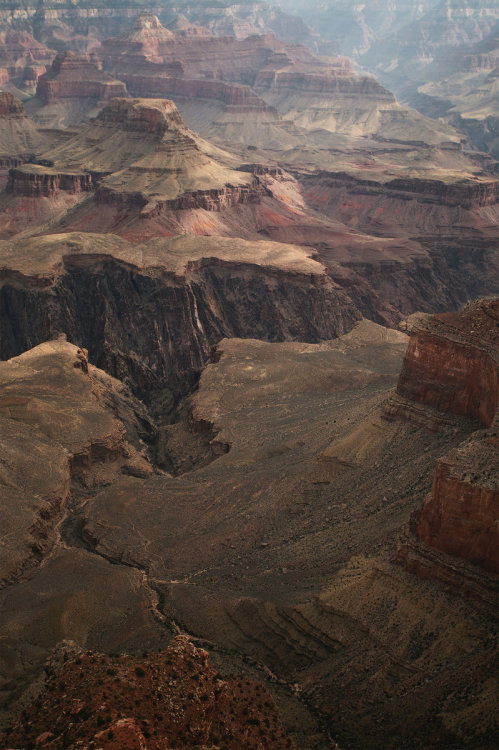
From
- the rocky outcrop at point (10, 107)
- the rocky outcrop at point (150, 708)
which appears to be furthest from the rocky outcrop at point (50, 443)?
the rocky outcrop at point (10, 107)

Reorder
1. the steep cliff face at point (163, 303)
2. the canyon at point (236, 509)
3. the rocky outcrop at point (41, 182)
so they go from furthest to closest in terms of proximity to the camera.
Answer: the rocky outcrop at point (41, 182), the steep cliff face at point (163, 303), the canyon at point (236, 509)

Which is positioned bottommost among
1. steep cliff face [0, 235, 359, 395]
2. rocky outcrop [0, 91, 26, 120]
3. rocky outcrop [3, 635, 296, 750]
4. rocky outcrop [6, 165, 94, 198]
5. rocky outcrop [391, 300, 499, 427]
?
steep cliff face [0, 235, 359, 395]

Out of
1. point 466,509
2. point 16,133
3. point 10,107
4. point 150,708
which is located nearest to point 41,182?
point 16,133

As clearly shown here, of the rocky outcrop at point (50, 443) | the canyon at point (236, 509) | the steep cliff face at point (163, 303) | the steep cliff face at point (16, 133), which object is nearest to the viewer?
the canyon at point (236, 509)

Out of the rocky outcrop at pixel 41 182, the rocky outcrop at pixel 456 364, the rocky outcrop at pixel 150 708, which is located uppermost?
the rocky outcrop at pixel 456 364

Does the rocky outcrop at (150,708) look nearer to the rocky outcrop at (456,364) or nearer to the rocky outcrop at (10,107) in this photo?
the rocky outcrop at (456,364)

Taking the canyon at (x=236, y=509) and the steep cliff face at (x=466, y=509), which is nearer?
the canyon at (x=236, y=509)

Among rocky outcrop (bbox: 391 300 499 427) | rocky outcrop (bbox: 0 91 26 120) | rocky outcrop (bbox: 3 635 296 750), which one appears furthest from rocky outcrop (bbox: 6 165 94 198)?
rocky outcrop (bbox: 3 635 296 750)

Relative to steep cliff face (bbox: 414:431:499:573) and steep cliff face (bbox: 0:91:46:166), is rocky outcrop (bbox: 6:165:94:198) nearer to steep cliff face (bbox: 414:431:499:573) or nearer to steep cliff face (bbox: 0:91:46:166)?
steep cliff face (bbox: 0:91:46:166)

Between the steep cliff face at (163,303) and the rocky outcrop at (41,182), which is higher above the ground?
the rocky outcrop at (41,182)

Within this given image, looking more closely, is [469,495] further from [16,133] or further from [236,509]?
[16,133]

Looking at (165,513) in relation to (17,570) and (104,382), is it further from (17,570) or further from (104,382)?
(104,382)

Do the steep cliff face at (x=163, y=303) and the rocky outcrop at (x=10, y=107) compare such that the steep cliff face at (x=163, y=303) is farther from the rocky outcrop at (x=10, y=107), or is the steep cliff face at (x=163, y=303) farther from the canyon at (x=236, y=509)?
the rocky outcrop at (x=10, y=107)
